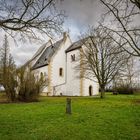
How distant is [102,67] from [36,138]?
32.7 meters

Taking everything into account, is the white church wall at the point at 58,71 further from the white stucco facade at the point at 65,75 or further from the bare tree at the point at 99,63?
the bare tree at the point at 99,63

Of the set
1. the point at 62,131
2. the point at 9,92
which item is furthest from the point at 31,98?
the point at 62,131

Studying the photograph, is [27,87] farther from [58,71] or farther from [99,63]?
[58,71]

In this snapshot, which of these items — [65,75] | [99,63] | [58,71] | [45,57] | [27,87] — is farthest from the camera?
[45,57]

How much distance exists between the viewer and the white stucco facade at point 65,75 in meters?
54.8

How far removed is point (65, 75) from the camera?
59.1 meters

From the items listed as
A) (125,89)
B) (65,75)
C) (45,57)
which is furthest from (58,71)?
(125,89)

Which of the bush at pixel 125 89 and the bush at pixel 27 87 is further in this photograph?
the bush at pixel 125 89

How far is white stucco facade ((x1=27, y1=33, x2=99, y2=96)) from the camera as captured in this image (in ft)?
180

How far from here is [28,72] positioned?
110ft

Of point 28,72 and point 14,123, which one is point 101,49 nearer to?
point 28,72

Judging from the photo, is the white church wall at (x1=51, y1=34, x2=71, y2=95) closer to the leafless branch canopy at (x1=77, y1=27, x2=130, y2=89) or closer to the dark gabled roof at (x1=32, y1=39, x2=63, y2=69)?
the dark gabled roof at (x1=32, y1=39, x2=63, y2=69)

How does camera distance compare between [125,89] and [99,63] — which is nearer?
[99,63]

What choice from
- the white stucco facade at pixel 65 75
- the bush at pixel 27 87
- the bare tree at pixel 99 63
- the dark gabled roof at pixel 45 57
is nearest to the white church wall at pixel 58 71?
the white stucco facade at pixel 65 75
